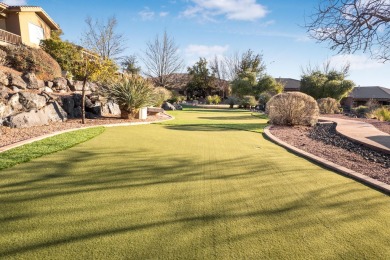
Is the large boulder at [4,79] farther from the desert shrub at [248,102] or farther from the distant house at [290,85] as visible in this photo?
the distant house at [290,85]

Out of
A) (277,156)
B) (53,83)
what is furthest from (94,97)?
(277,156)

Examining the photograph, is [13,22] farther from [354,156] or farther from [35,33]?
[354,156]

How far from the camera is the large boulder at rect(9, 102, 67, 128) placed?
287 inches

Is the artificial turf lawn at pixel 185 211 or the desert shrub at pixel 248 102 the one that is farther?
the desert shrub at pixel 248 102

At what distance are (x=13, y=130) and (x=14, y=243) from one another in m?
6.40

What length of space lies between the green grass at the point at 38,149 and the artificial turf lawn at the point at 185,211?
0.26m

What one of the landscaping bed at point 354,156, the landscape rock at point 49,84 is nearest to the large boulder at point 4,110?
the landscape rock at point 49,84

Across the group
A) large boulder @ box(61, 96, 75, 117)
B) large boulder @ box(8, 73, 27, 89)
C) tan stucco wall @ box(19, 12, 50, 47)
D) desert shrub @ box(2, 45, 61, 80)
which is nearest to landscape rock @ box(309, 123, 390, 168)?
large boulder @ box(61, 96, 75, 117)

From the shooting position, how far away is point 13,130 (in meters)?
6.80

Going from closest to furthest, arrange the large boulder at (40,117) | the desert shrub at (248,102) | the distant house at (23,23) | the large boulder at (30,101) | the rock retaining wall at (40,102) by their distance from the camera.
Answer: the large boulder at (40,117), the rock retaining wall at (40,102), the large boulder at (30,101), the distant house at (23,23), the desert shrub at (248,102)

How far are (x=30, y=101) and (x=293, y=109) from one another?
10.4m

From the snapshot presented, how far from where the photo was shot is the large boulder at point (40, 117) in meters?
7.29

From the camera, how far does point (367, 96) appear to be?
38.7 meters

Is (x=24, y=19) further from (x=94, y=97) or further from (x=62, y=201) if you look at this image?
(x=62, y=201)
